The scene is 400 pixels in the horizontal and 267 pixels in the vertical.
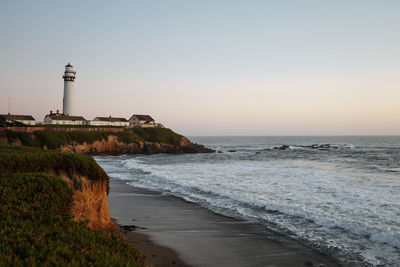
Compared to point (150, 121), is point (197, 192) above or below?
below

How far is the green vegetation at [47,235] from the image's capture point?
438 centimetres

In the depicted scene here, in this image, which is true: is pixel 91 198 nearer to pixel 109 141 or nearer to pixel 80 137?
pixel 80 137

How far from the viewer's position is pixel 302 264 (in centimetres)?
838

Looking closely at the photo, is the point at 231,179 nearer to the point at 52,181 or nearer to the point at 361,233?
the point at 361,233

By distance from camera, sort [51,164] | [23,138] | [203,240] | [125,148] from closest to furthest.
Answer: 1. [51,164]
2. [203,240]
3. [23,138]
4. [125,148]

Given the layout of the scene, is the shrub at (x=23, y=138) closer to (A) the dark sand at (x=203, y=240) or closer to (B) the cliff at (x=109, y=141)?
(B) the cliff at (x=109, y=141)

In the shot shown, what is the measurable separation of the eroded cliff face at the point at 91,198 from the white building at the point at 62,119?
79781mm

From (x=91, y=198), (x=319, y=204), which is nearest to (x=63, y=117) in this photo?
(x=91, y=198)

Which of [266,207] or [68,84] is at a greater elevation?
[68,84]

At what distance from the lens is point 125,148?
226 ft

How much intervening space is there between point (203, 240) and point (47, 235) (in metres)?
6.33

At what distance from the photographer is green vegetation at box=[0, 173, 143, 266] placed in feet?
14.4

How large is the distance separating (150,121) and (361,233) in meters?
→ 93.9

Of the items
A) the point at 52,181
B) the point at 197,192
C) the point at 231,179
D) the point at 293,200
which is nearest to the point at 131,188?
the point at 197,192
